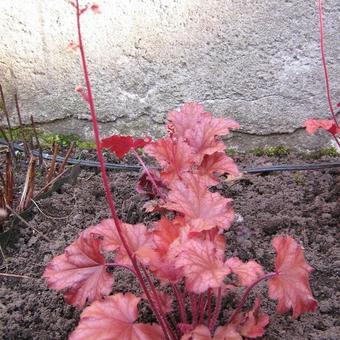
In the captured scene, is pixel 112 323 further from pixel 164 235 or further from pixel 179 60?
pixel 179 60

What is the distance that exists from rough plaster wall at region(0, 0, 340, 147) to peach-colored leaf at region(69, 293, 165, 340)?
4.85 feet

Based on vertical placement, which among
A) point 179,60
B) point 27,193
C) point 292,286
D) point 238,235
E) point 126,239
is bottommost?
point 238,235

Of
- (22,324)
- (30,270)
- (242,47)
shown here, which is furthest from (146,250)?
(242,47)

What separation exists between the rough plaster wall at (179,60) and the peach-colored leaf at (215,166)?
0.93 m

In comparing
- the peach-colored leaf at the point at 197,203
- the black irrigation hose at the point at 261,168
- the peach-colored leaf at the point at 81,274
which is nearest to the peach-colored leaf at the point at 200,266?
the peach-colored leaf at the point at 197,203

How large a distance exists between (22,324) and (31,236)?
0.47 meters

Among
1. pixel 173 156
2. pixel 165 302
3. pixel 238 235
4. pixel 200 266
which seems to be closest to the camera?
pixel 200 266

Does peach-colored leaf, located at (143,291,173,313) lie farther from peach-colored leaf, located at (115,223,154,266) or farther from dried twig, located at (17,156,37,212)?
dried twig, located at (17,156,37,212)

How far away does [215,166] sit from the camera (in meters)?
1.69

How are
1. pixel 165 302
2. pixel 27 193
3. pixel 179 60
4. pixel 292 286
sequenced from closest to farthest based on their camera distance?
pixel 292 286, pixel 165 302, pixel 27 193, pixel 179 60

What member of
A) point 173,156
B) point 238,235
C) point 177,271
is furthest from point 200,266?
point 238,235

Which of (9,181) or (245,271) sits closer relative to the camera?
(245,271)

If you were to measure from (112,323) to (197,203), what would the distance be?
388 mm

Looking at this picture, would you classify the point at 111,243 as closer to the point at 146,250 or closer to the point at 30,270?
the point at 146,250
